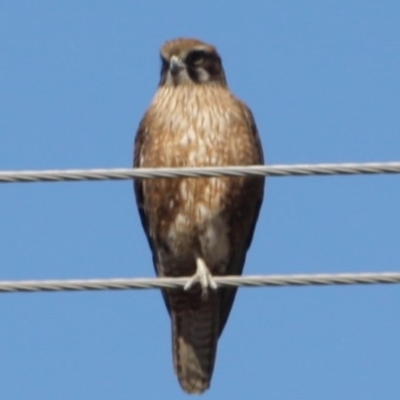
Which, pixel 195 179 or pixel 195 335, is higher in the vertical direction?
pixel 195 179

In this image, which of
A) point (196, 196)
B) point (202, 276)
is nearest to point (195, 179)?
point (196, 196)

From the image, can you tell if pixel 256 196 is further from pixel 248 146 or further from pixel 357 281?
pixel 357 281

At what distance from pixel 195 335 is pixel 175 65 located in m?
1.68

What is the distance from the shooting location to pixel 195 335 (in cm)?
1140

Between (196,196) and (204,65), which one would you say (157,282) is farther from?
(204,65)

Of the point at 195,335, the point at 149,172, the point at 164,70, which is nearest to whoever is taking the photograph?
the point at 149,172

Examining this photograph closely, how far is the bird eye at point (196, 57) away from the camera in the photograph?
455 inches

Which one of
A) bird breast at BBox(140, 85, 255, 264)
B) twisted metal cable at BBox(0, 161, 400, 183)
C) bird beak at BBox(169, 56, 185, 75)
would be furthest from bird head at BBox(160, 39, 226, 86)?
twisted metal cable at BBox(0, 161, 400, 183)

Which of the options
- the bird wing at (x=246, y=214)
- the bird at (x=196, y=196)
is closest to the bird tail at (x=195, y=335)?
the bird at (x=196, y=196)

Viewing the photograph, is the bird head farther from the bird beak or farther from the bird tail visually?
the bird tail

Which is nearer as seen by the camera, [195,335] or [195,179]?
[195,179]

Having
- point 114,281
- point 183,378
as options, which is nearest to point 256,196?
point 183,378

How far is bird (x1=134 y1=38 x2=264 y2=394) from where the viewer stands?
1075 centimetres

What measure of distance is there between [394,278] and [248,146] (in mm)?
3075
